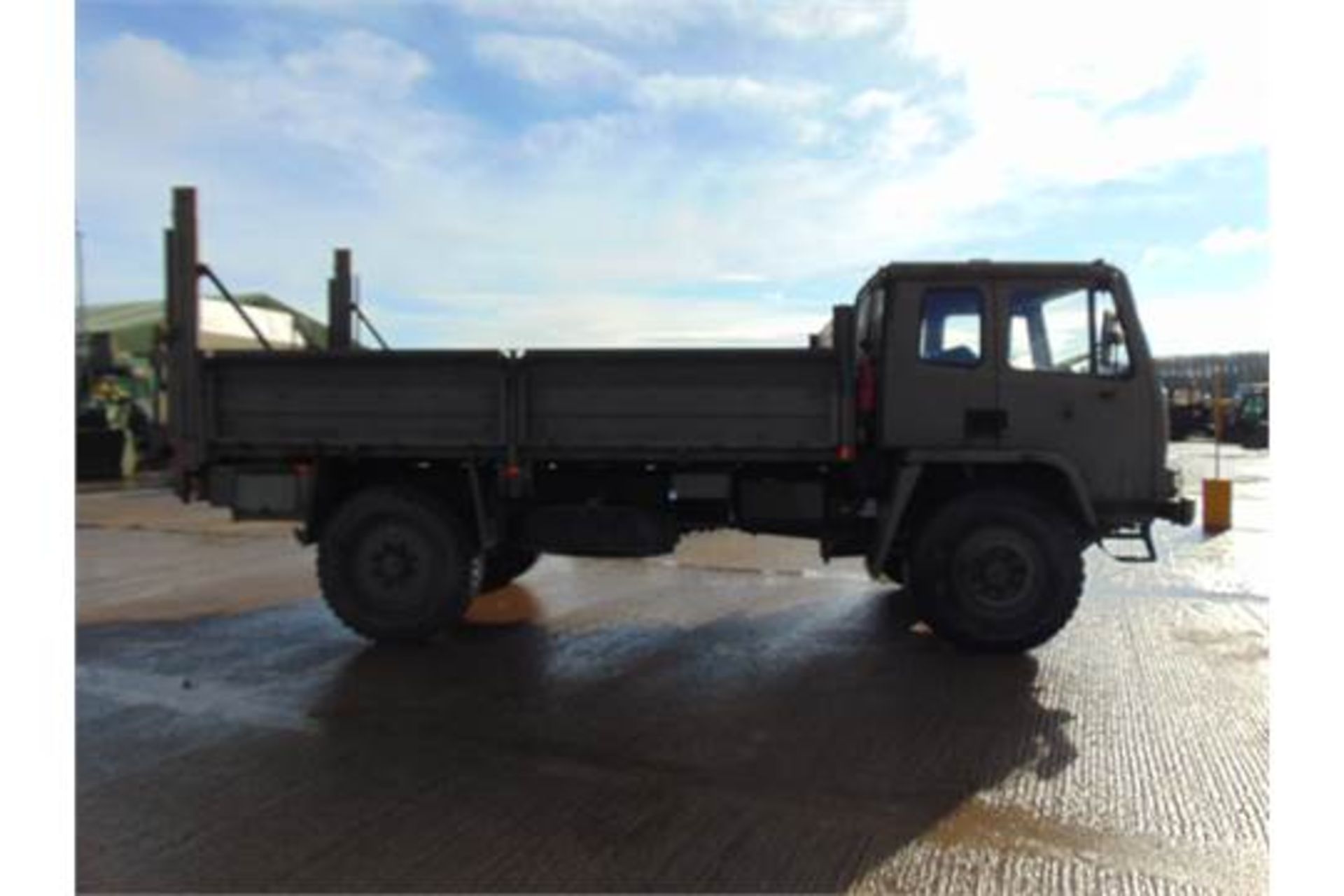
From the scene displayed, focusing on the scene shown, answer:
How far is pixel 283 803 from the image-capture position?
3957 mm

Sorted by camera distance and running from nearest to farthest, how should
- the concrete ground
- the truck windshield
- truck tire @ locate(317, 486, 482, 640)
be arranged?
1. the concrete ground
2. the truck windshield
3. truck tire @ locate(317, 486, 482, 640)

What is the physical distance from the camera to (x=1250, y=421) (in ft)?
108

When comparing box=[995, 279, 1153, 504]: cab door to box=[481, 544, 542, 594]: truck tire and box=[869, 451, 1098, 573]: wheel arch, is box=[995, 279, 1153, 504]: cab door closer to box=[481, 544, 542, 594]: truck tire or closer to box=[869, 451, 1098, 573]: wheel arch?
box=[869, 451, 1098, 573]: wheel arch

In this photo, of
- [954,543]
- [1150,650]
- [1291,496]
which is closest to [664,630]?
[954,543]

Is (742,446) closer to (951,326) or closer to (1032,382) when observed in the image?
→ (951,326)

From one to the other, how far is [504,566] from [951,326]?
4.17 m

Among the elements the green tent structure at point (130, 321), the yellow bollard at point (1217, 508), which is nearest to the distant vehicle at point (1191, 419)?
the yellow bollard at point (1217, 508)

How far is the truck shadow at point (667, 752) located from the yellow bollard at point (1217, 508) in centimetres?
822

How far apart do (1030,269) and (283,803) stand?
17.6ft

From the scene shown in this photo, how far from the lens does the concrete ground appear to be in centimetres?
347

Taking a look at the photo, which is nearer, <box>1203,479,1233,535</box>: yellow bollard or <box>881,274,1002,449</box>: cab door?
<box>881,274,1002,449</box>: cab door

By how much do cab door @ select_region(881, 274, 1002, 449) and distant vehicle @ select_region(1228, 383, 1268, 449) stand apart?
1171 inches

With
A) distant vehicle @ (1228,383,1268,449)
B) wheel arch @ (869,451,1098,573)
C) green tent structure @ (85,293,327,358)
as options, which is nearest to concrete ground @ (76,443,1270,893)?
wheel arch @ (869,451,1098,573)

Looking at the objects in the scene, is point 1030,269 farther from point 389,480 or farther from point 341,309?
point 341,309
